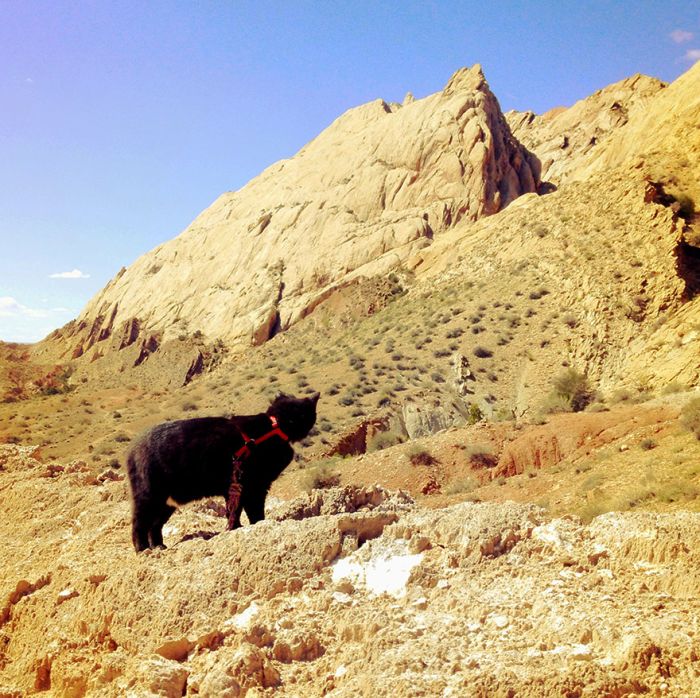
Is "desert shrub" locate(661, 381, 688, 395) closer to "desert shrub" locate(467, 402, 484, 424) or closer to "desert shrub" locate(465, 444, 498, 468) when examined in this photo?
"desert shrub" locate(465, 444, 498, 468)

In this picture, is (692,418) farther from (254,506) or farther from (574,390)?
(574,390)

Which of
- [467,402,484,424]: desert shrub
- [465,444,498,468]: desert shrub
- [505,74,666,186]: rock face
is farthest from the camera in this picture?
[505,74,666,186]: rock face

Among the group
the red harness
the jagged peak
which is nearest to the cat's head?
the red harness

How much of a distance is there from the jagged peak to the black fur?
55335 mm

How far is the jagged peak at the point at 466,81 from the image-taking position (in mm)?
57781

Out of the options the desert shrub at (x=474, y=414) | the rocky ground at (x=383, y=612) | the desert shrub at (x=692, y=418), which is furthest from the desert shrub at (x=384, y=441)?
the rocky ground at (x=383, y=612)

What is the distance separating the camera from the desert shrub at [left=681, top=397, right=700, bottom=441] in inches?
552

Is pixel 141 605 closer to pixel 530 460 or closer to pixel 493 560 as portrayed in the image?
pixel 493 560

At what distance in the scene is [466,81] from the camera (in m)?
58.7

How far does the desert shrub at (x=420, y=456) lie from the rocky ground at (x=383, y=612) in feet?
37.8

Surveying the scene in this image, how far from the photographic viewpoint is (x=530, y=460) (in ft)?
55.8

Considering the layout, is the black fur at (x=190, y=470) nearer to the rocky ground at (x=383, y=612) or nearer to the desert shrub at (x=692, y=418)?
the rocky ground at (x=383, y=612)

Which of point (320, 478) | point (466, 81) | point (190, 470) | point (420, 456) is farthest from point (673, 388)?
point (466, 81)

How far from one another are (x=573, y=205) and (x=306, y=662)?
37.2 meters
